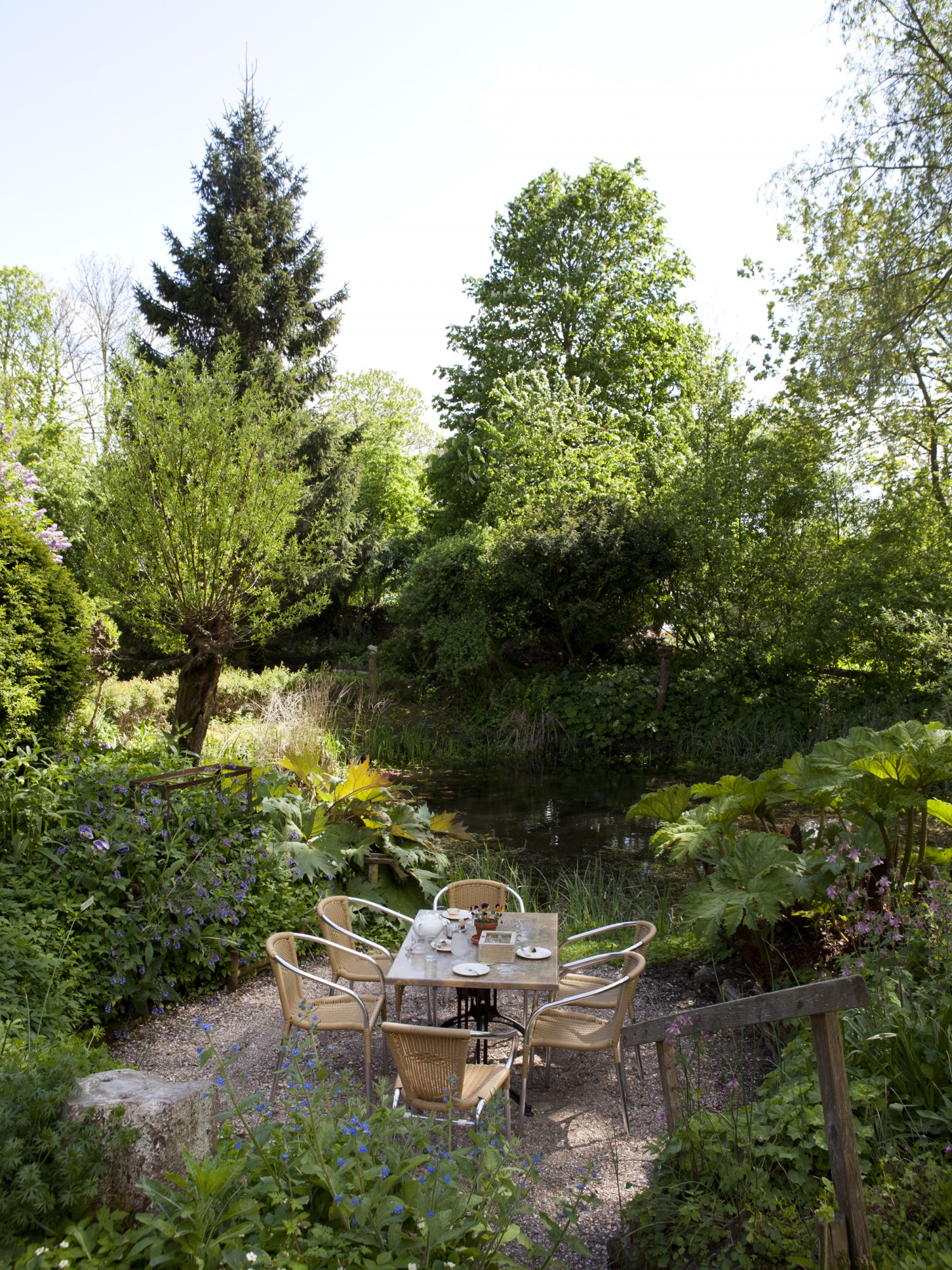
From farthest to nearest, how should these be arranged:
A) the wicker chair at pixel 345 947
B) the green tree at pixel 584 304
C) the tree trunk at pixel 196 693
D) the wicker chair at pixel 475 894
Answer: the green tree at pixel 584 304 → the tree trunk at pixel 196 693 → the wicker chair at pixel 475 894 → the wicker chair at pixel 345 947

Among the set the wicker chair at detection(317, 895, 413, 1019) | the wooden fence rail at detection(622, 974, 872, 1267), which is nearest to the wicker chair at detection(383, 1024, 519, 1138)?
the wicker chair at detection(317, 895, 413, 1019)

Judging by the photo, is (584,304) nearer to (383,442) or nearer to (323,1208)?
(383,442)

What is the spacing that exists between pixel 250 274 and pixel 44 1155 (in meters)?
18.0

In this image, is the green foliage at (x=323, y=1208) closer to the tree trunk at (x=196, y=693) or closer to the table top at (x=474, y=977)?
the table top at (x=474, y=977)

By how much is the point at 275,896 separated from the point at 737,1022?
12.1 ft

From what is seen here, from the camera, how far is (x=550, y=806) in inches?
427

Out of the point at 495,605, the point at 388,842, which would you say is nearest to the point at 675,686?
the point at 495,605

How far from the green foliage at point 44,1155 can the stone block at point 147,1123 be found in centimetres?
3

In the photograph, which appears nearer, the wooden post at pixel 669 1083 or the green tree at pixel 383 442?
the wooden post at pixel 669 1083

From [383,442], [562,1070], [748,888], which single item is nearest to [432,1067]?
[562,1070]

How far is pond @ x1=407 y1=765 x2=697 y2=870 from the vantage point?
8.74 meters

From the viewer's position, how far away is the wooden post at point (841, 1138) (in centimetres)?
198

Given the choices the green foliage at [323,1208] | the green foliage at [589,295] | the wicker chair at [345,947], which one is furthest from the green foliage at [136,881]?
the green foliage at [589,295]

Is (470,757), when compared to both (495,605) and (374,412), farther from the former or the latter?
(374,412)
